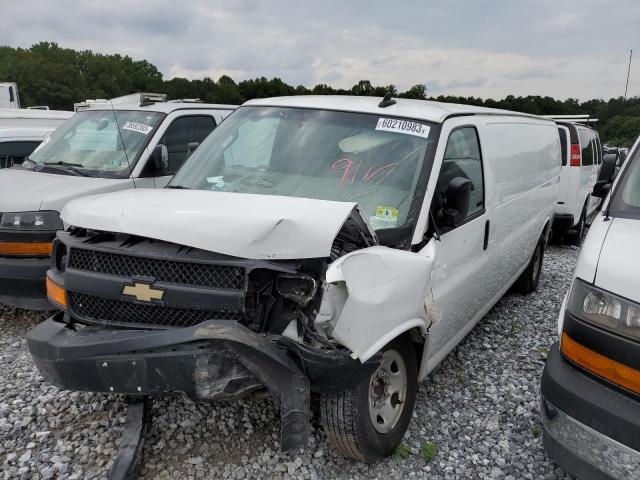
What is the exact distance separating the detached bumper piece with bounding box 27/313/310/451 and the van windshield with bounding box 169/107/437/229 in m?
1.11

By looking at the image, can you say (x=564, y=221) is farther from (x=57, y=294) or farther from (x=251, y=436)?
(x=57, y=294)

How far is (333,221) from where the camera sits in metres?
2.44

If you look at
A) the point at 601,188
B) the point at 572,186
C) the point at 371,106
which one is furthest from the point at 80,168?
the point at 572,186

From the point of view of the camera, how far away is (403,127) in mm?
3422

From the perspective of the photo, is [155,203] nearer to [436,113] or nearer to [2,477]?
[2,477]

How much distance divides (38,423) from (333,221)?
2.31 meters

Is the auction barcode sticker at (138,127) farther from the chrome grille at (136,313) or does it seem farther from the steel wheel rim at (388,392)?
the steel wheel rim at (388,392)

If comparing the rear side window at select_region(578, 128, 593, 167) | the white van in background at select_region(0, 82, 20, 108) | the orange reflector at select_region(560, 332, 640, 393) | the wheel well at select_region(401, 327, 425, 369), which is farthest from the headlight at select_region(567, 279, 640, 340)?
Result: the white van in background at select_region(0, 82, 20, 108)

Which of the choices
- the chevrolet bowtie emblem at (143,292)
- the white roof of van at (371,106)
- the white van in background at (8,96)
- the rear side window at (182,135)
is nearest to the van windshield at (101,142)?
the rear side window at (182,135)

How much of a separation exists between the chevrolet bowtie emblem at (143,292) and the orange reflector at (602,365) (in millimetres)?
1872

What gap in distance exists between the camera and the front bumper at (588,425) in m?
2.04

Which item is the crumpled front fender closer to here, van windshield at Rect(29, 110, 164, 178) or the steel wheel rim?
the steel wheel rim

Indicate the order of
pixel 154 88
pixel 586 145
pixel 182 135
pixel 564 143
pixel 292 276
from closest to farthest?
pixel 292 276, pixel 182 135, pixel 564 143, pixel 586 145, pixel 154 88

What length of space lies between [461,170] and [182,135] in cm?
356
